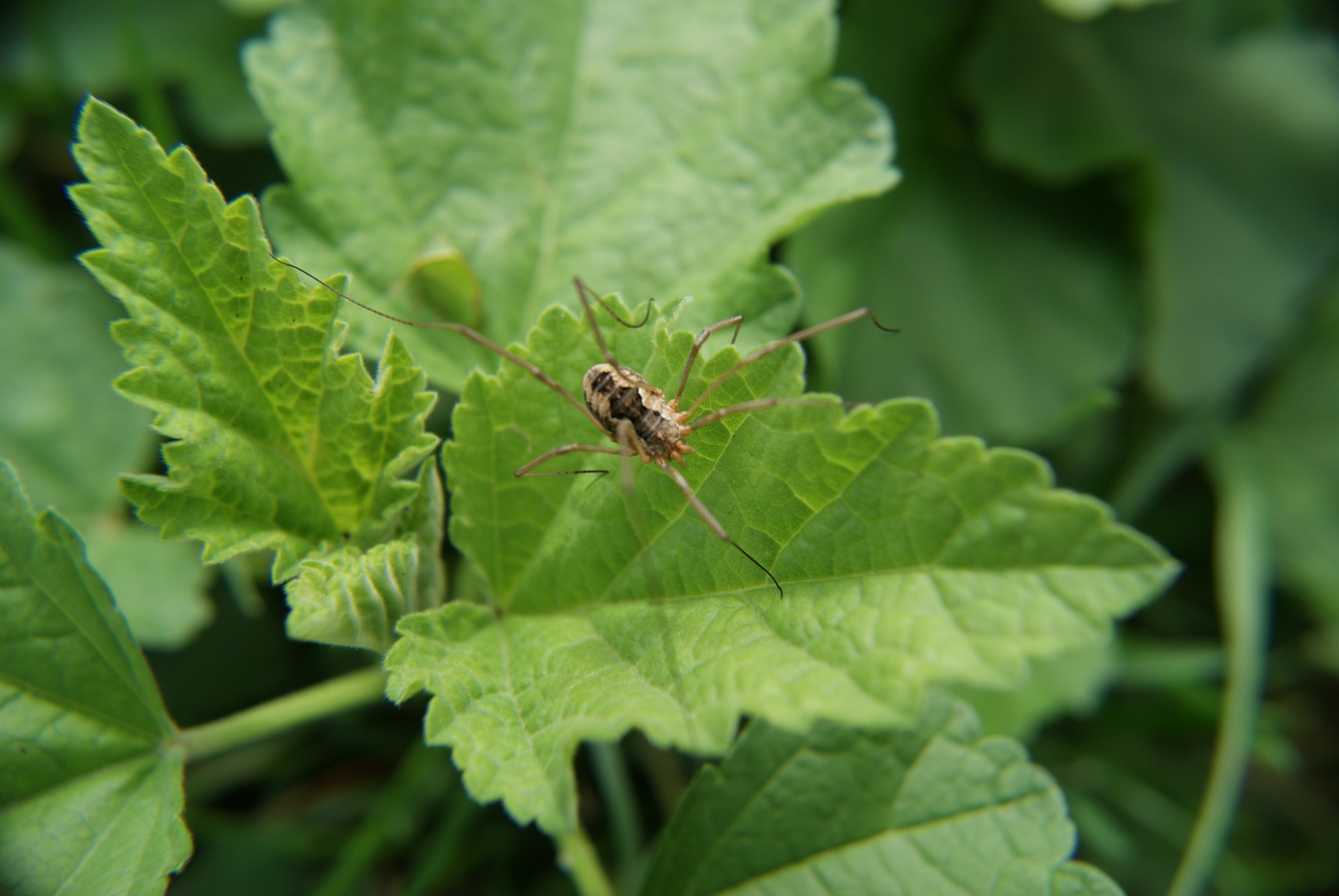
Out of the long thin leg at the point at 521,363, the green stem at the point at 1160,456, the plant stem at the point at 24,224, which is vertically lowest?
the green stem at the point at 1160,456

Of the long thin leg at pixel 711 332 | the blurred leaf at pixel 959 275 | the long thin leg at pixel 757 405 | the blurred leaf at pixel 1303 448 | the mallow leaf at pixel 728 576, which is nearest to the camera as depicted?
the mallow leaf at pixel 728 576

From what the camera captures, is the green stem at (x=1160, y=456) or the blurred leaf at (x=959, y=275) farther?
the green stem at (x=1160, y=456)

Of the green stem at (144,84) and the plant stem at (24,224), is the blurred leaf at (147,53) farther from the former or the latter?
the plant stem at (24,224)

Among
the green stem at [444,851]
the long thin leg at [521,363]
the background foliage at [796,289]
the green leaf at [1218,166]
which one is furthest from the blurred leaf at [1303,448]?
the green stem at [444,851]

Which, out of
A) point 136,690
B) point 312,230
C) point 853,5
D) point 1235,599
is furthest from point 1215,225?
point 136,690

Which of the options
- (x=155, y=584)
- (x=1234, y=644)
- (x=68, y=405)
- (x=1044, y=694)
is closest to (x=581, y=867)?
(x=155, y=584)

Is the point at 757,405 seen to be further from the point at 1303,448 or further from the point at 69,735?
the point at 1303,448

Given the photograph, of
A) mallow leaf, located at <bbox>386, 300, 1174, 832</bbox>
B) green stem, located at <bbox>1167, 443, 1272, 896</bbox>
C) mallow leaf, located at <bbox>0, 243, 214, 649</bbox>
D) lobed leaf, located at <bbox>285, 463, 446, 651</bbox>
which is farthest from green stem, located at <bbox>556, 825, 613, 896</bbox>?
green stem, located at <bbox>1167, 443, 1272, 896</bbox>
